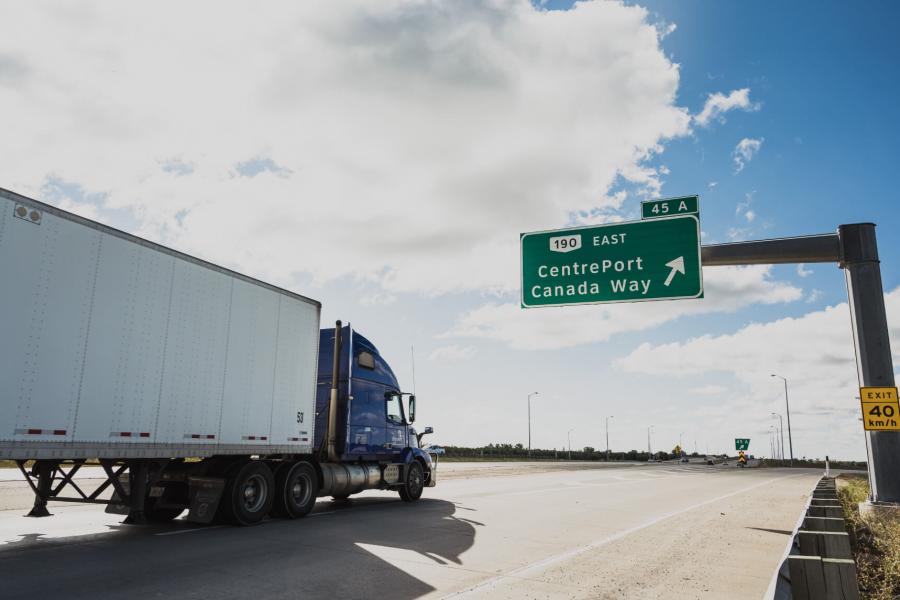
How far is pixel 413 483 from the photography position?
16500 millimetres

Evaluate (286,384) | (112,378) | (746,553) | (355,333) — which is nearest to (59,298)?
(112,378)

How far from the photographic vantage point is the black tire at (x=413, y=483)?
1617 cm

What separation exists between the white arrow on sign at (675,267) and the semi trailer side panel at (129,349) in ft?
26.0

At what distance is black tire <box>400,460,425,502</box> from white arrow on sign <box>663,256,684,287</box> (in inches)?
310

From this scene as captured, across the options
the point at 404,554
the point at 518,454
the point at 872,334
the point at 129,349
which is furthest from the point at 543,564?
the point at 518,454

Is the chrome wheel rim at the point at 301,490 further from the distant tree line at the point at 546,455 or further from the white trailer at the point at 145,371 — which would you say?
the distant tree line at the point at 546,455

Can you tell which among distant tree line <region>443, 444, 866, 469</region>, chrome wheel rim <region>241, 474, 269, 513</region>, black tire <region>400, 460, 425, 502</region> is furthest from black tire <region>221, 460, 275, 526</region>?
distant tree line <region>443, 444, 866, 469</region>

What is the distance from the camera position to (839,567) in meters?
4.04

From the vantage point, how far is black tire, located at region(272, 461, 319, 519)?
39.4ft

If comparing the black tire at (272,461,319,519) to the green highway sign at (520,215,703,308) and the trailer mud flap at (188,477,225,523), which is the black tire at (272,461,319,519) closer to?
the trailer mud flap at (188,477,225,523)

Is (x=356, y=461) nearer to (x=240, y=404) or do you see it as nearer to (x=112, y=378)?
(x=240, y=404)

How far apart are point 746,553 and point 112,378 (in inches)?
372

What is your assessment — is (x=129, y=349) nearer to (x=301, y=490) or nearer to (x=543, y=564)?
(x=301, y=490)

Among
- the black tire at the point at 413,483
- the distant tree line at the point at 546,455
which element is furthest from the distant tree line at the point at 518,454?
the black tire at the point at 413,483
